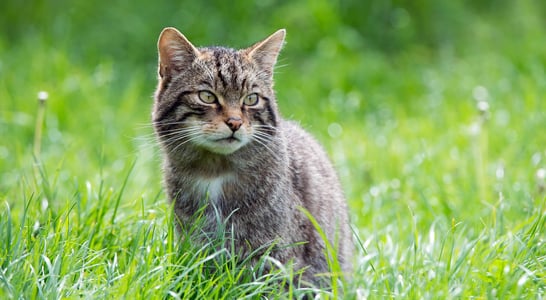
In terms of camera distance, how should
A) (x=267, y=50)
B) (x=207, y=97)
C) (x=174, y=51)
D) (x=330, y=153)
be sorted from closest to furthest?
(x=207, y=97), (x=174, y=51), (x=267, y=50), (x=330, y=153)

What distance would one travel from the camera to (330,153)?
20.3ft

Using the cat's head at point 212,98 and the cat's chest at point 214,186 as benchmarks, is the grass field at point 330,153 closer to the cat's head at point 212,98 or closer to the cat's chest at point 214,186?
the cat's chest at point 214,186

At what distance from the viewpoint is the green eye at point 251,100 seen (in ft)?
12.1

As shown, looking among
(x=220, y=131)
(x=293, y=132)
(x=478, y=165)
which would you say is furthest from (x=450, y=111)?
(x=220, y=131)

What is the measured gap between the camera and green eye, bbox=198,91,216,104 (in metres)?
3.64

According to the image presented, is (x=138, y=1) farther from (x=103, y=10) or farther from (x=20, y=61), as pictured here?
(x=20, y=61)

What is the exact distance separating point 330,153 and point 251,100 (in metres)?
2.52


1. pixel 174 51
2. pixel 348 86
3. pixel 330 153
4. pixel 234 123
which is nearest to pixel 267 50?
pixel 174 51

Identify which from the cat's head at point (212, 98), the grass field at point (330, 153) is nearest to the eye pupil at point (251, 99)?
the cat's head at point (212, 98)

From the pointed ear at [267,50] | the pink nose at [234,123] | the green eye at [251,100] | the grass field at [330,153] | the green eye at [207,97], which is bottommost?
the grass field at [330,153]

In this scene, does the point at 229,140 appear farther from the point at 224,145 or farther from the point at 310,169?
the point at 310,169

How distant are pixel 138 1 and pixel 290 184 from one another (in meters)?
5.35

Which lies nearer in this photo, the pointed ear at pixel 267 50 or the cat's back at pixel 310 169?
the pointed ear at pixel 267 50

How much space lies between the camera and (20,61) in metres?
7.77
